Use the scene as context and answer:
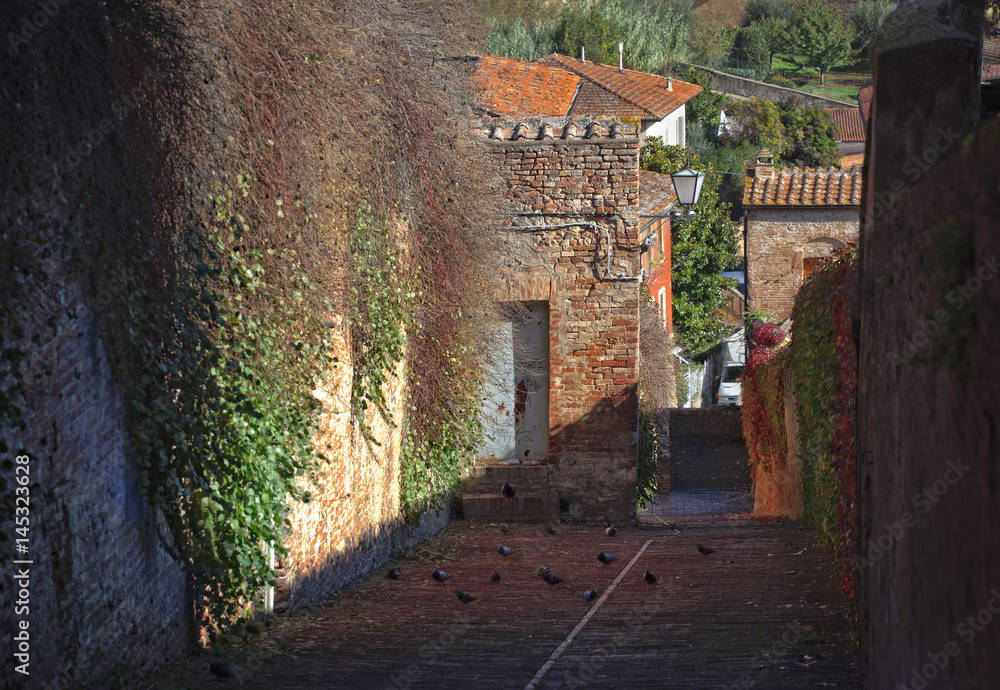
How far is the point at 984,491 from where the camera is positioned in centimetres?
231

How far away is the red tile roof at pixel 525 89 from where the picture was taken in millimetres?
15344

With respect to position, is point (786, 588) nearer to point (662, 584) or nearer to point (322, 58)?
point (662, 584)

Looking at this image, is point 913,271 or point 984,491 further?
point 913,271

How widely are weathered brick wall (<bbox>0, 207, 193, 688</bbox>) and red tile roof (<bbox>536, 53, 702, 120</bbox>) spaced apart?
61.0 feet

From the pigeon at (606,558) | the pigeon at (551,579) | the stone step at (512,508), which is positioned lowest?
the stone step at (512,508)

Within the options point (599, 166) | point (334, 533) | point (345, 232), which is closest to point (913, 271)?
point (345, 232)

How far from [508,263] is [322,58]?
561 cm

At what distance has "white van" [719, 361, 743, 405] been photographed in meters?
27.6

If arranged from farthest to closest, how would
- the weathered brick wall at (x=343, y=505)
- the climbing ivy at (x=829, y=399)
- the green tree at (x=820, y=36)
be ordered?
the green tree at (x=820, y=36)
the weathered brick wall at (x=343, y=505)
the climbing ivy at (x=829, y=399)

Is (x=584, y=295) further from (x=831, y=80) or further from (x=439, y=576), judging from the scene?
(x=831, y=80)

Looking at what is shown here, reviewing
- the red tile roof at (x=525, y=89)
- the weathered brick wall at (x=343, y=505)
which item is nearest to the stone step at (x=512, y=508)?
the weathered brick wall at (x=343, y=505)

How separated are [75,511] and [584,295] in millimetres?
7876

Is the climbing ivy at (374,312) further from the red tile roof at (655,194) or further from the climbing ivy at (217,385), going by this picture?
the red tile roof at (655,194)

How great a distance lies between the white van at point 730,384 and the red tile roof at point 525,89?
12.6m
